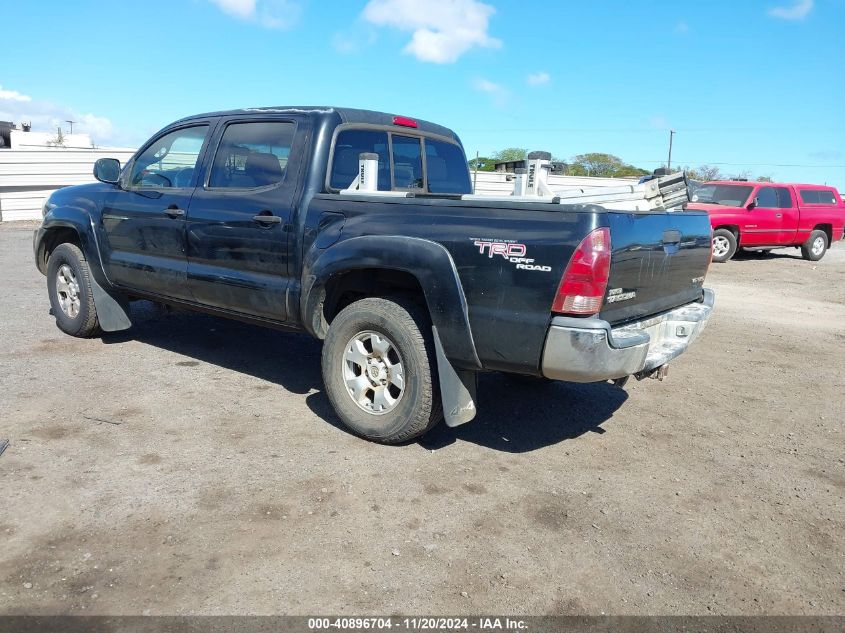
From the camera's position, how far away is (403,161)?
5.21m

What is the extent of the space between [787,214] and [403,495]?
15.1 metres

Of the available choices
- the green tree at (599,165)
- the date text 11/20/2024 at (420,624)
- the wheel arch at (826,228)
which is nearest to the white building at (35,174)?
the wheel arch at (826,228)

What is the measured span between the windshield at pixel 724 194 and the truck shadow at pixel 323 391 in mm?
11526

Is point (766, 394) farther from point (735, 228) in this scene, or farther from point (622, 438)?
point (735, 228)

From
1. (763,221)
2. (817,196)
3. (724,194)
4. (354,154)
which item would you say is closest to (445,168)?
(354,154)

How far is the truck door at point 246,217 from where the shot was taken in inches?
179

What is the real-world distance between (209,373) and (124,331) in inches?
66.4

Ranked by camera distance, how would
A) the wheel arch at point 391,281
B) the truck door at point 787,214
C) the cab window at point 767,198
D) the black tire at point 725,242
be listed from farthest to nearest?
the truck door at point 787,214 < the cab window at point 767,198 < the black tire at point 725,242 < the wheel arch at point 391,281

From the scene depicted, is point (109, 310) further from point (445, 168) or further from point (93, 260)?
point (445, 168)

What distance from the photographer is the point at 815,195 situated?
16734 mm

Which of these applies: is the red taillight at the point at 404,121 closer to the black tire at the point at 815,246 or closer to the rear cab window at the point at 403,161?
the rear cab window at the point at 403,161

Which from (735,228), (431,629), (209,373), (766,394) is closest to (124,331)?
(209,373)

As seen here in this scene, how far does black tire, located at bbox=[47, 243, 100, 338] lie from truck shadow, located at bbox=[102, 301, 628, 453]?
280mm

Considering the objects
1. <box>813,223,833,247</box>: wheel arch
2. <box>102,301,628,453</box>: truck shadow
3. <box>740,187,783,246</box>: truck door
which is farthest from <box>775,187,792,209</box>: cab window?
<box>102,301,628,453</box>: truck shadow
